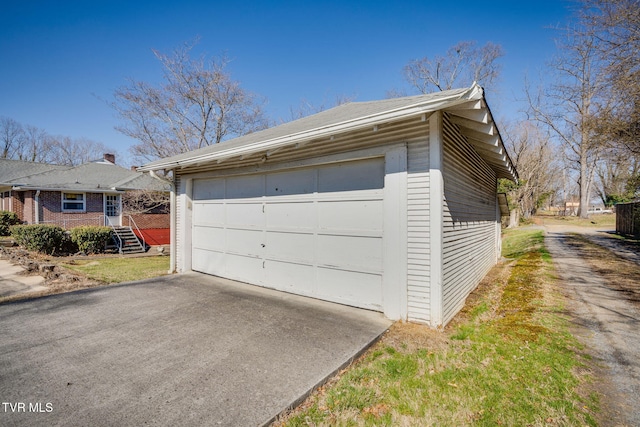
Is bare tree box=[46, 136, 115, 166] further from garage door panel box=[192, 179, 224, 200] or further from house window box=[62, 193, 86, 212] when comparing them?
garage door panel box=[192, 179, 224, 200]

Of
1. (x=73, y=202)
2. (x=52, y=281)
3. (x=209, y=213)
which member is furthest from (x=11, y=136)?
(x=209, y=213)

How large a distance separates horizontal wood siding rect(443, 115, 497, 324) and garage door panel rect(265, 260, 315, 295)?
2.20 m

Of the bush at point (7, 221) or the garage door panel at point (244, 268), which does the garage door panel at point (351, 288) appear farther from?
the bush at point (7, 221)

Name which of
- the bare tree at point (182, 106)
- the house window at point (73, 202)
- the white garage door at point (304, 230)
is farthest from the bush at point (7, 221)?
the white garage door at point (304, 230)

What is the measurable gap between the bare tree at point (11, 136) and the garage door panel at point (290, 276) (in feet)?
146

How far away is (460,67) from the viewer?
1936 centimetres

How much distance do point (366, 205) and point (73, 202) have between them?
16.6m

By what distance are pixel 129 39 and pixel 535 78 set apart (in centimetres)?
2595

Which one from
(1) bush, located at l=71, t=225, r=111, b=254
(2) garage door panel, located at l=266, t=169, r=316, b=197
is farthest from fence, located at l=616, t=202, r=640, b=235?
(1) bush, located at l=71, t=225, r=111, b=254

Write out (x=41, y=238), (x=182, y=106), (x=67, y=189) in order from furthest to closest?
(x=182, y=106), (x=67, y=189), (x=41, y=238)

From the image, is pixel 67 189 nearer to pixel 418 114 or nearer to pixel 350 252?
pixel 350 252

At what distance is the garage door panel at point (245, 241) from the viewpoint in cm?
568

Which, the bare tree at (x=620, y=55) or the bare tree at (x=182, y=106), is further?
the bare tree at (x=182, y=106)

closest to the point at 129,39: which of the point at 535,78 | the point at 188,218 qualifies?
the point at 188,218
